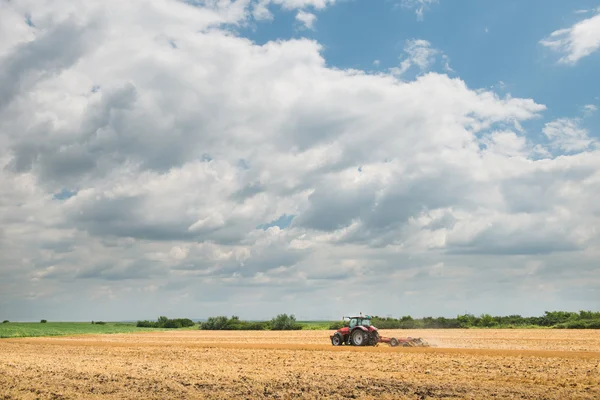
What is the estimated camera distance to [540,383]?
71.6 ft

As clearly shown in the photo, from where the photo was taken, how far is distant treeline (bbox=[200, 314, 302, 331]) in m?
98.2

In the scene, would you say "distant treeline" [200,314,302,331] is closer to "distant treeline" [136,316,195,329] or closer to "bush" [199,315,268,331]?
"bush" [199,315,268,331]

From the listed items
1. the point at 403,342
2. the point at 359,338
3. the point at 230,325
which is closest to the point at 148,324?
the point at 230,325

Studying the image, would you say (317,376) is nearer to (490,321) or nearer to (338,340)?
(338,340)

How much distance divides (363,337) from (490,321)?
55986 mm

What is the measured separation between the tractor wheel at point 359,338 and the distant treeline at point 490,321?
4928 cm

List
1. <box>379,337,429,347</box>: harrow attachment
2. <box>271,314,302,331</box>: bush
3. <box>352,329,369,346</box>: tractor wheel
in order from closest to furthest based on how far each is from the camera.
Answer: <box>379,337,429,347</box>: harrow attachment → <box>352,329,369,346</box>: tractor wheel → <box>271,314,302,331</box>: bush

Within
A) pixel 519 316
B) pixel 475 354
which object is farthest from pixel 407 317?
pixel 475 354

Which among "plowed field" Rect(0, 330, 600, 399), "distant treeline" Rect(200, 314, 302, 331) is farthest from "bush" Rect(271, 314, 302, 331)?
"plowed field" Rect(0, 330, 600, 399)

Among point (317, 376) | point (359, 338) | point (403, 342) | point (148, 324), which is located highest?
point (148, 324)

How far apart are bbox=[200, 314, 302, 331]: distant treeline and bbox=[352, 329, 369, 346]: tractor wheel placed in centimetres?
5665

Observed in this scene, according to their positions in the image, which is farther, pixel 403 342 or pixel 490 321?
pixel 490 321

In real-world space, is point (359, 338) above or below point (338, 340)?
above

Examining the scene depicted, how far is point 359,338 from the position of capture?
4181 centimetres
